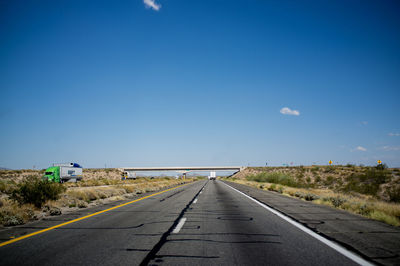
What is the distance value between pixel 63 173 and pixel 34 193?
35236mm

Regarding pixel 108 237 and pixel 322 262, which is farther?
pixel 108 237

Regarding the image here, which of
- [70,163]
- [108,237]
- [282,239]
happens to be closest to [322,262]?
[282,239]

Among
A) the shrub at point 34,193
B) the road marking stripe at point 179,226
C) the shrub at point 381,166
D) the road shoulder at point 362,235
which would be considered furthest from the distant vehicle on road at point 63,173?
the shrub at point 381,166

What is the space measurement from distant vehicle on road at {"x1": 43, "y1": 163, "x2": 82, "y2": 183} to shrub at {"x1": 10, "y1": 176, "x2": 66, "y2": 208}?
101 feet

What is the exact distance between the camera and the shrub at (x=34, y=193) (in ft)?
34.6

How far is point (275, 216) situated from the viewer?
860cm

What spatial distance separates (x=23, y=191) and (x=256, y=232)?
10364mm

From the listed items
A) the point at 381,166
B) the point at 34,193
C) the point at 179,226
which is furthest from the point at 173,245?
the point at 381,166

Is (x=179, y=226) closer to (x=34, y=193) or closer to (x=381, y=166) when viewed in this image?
(x=34, y=193)

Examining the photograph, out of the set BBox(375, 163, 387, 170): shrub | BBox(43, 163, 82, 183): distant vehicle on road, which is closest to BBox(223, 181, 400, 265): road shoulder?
BBox(375, 163, 387, 170): shrub

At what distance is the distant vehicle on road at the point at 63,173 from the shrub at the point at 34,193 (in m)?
30.8

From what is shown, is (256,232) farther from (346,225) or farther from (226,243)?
(346,225)

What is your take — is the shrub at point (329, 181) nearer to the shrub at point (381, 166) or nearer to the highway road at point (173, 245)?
the shrub at point (381, 166)

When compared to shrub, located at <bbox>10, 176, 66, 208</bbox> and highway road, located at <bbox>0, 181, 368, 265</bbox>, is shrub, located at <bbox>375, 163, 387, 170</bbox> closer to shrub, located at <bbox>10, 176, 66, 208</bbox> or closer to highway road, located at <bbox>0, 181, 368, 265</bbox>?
highway road, located at <bbox>0, 181, 368, 265</bbox>
